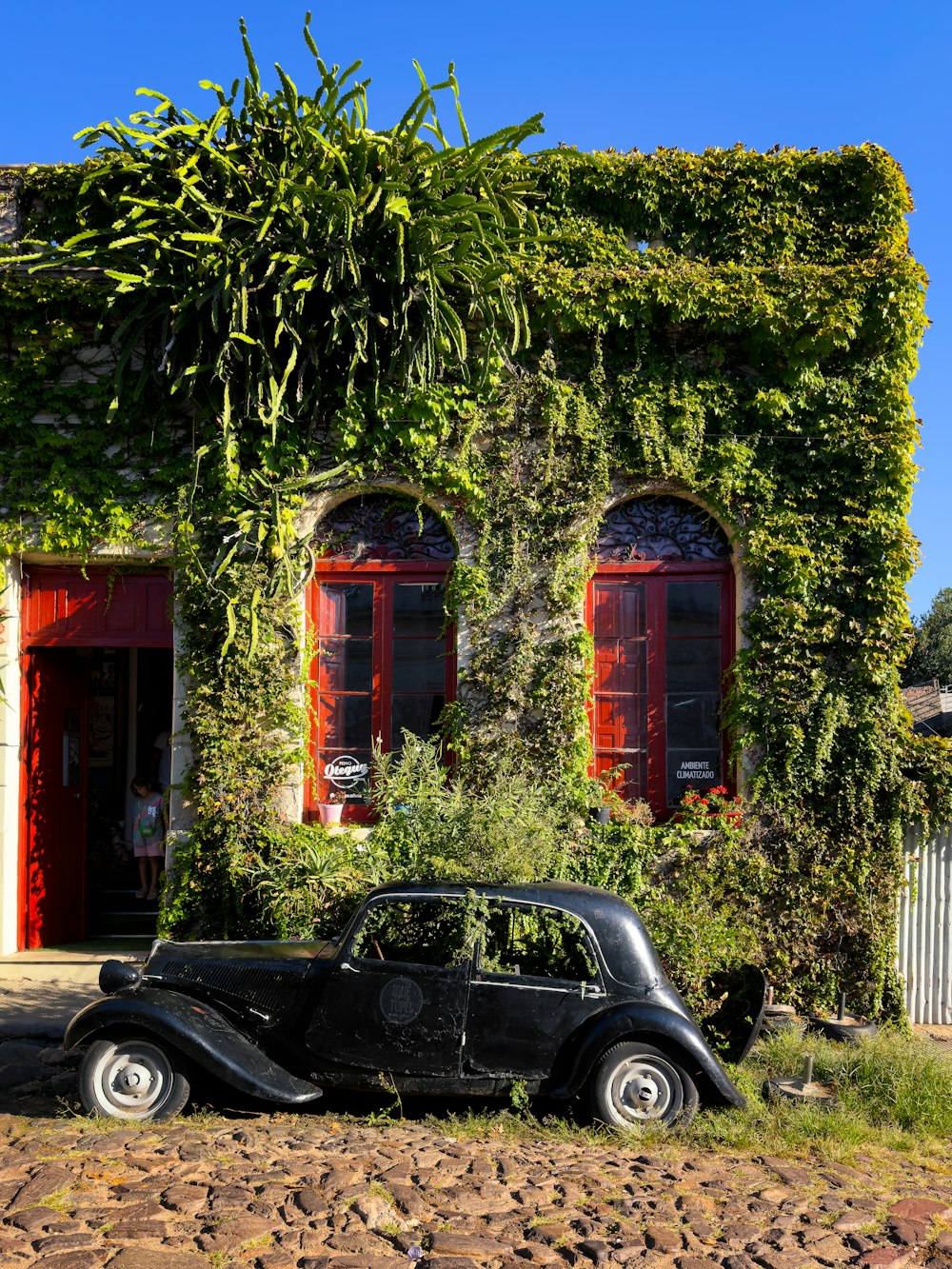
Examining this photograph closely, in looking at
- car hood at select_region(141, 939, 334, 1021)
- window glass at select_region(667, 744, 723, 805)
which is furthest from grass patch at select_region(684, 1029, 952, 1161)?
→ window glass at select_region(667, 744, 723, 805)

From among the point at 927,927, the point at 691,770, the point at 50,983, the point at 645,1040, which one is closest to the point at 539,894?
the point at 645,1040

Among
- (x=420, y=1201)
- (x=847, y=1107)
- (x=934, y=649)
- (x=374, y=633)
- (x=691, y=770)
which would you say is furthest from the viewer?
(x=934, y=649)

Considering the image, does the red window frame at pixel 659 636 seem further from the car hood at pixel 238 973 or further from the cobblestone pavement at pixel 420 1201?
the cobblestone pavement at pixel 420 1201

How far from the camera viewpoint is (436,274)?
29.0ft

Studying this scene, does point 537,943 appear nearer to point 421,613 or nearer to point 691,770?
point 691,770

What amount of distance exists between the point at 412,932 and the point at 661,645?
434 centimetres

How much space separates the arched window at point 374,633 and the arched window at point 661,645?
4.83 ft

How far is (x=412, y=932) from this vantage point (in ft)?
19.8

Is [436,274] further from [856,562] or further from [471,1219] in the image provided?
[471,1219]

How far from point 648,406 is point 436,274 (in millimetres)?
2215

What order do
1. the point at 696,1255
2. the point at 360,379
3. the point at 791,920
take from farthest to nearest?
1. the point at 360,379
2. the point at 791,920
3. the point at 696,1255

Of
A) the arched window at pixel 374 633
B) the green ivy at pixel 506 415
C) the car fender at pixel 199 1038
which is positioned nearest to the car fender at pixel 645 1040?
the car fender at pixel 199 1038

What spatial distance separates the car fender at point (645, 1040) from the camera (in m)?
5.45

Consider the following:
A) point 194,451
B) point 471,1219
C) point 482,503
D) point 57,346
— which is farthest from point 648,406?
point 471,1219
